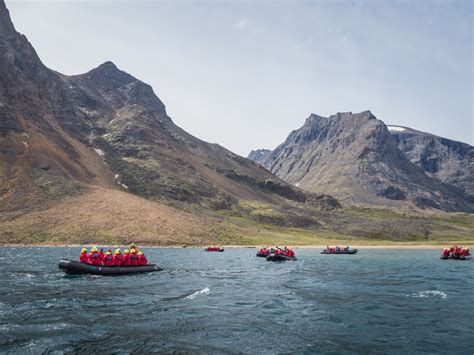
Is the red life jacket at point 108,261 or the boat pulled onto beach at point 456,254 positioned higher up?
the boat pulled onto beach at point 456,254

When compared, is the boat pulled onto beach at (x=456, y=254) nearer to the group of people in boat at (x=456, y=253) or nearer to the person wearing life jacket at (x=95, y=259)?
the group of people in boat at (x=456, y=253)

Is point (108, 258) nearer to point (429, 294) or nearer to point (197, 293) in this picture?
point (197, 293)

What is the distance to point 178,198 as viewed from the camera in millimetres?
199625

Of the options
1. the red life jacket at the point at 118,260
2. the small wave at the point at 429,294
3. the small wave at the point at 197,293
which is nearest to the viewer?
the small wave at the point at 197,293

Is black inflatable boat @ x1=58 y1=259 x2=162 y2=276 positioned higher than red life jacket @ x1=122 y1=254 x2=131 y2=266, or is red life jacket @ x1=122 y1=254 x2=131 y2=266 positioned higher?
red life jacket @ x1=122 y1=254 x2=131 y2=266

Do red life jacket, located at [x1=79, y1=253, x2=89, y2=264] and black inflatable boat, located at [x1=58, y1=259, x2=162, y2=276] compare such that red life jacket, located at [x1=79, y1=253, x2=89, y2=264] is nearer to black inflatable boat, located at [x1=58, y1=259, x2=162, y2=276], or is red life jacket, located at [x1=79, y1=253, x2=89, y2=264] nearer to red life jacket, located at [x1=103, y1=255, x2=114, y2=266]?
black inflatable boat, located at [x1=58, y1=259, x2=162, y2=276]

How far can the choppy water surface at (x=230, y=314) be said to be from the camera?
77.0ft

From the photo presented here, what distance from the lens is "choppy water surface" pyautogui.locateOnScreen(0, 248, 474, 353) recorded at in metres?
23.5

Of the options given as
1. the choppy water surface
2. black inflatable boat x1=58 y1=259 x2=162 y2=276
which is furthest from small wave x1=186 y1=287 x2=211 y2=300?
black inflatable boat x1=58 y1=259 x2=162 y2=276

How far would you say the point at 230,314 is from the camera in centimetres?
3155

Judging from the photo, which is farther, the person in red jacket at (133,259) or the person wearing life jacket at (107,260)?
the person in red jacket at (133,259)

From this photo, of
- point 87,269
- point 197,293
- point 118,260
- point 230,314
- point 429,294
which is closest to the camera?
point 230,314

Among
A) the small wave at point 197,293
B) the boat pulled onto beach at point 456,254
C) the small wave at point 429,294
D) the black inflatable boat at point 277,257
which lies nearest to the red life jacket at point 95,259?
the small wave at point 197,293

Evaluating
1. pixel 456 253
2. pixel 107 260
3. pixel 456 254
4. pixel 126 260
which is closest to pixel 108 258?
pixel 107 260
